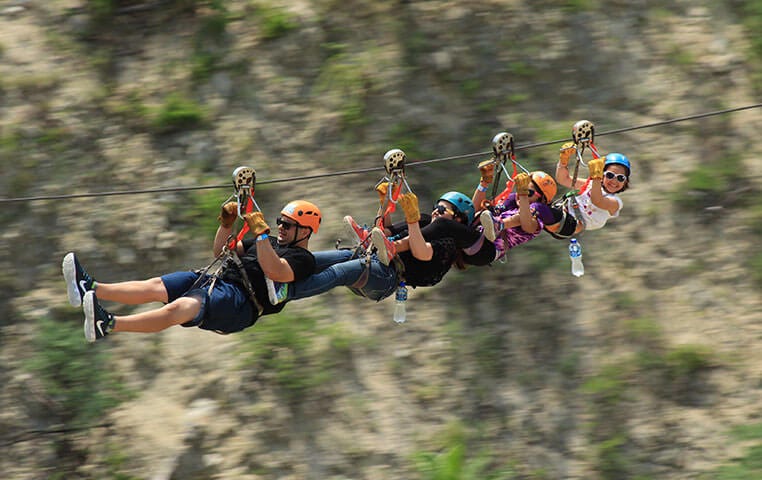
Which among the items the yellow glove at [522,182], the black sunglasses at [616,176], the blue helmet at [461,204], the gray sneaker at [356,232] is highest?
the yellow glove at [522,182]

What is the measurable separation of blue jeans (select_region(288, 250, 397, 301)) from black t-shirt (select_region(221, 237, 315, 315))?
0.13 meters

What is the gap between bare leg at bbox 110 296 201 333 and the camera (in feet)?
23.9

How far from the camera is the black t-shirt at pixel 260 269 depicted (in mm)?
7965

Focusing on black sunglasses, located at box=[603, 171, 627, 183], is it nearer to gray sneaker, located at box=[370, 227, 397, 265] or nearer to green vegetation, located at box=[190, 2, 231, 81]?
gray sneaker, located at box=[370, 227, 397, 265]

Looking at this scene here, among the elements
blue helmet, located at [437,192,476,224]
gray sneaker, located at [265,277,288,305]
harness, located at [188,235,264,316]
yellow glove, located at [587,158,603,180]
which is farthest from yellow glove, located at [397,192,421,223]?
yellow glove, located at [587,158,603,180]

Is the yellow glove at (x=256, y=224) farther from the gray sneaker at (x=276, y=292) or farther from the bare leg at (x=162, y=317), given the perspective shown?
the bare leg at (x=162, y=317)

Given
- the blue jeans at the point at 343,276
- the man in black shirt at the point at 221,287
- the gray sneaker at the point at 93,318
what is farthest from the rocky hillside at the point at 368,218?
the gray sneaker at the point at 93,318

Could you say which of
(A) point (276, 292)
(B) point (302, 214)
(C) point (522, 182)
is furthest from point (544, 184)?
(A) point (276, 292)

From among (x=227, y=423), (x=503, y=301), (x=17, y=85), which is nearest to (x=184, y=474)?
(x=227, y=423)

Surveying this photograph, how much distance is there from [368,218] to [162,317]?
399 centimetres

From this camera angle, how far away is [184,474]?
34.0 feet

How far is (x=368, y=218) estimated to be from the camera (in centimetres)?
1105

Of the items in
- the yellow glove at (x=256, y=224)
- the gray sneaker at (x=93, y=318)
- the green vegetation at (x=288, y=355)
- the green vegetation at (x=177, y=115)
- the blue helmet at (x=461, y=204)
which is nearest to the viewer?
the gray sneaker at (x=93, y=318)

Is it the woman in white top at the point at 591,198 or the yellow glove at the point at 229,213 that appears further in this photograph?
the woman in white top at the point at 591,198
